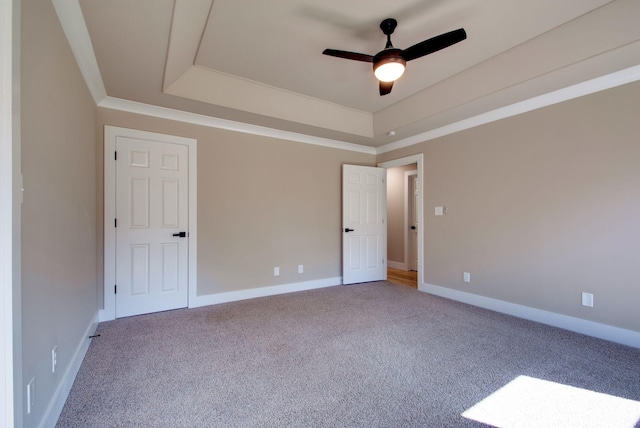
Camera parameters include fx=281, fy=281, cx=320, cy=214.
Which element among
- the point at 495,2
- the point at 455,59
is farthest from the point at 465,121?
the point at 495,2

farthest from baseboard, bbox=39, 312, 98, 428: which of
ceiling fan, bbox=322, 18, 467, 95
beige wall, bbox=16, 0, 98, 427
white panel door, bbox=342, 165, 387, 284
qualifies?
white panel door, bbox=342, 165, 387, 284

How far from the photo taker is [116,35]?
212 centimetres

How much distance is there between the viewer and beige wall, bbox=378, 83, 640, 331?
2.57 metres

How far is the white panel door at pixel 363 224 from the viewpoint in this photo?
4.75 metres

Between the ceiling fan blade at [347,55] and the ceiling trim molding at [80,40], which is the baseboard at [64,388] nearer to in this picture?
the ceiling trim molding at [80,40]

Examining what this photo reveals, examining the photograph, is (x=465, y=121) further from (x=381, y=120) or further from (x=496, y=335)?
(x=496, y=335)

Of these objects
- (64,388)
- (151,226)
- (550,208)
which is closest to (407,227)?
(550,208)

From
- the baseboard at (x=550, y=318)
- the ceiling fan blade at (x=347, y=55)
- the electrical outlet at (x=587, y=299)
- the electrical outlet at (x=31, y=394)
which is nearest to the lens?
the electrical outlet at (x=31, y=394)

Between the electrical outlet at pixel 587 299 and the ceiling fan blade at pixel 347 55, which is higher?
the ceiling fan blade at pixel 347 55

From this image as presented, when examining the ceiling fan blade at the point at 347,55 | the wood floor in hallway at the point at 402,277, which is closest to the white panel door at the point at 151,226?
the ceiling fan blade at the point at 347,55

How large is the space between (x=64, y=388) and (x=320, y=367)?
1664 mm

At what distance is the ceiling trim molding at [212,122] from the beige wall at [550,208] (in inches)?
71.4

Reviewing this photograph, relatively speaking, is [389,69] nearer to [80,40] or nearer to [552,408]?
[80,40]

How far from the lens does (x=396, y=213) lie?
643 centimetres
